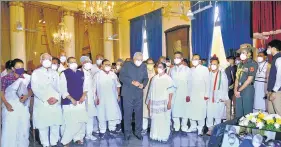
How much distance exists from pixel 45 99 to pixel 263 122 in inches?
112

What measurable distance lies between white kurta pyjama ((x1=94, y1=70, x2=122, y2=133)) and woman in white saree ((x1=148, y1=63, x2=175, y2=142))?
3.05 feet

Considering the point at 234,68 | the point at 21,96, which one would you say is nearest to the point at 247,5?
the point at 234,68

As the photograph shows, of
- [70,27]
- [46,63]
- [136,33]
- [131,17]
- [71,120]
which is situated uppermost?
[131,17]

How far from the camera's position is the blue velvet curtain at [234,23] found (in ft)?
21.2

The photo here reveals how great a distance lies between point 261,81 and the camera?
4.92 m

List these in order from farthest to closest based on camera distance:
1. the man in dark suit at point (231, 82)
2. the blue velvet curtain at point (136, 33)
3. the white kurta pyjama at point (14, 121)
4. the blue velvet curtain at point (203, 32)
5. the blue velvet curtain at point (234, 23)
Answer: the blue velvet curtain at point (136, 33) < the blue velvet curtain at point (203, 32) < the blue velvet curtain at point (234, 23) < the man in dark suit at point (231, 82) < the white kurta pyjama at point (14, 121)

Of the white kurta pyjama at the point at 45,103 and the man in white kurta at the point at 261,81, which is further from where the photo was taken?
the man in white kurta at the point at 261,81

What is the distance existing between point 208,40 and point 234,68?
8.31 ft

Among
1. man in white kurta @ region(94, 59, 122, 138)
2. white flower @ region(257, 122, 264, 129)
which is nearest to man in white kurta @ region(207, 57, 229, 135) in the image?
man in white kurta @ region(94, 59, 122, 138)

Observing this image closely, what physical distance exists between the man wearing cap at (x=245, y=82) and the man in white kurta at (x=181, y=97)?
0.94 meters

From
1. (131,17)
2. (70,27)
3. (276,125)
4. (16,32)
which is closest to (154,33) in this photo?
(131,17)

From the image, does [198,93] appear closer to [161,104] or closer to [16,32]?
[161,104]

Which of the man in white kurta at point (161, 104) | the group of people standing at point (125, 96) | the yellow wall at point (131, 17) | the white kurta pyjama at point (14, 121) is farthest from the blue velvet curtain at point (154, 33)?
the white kurta pyjama at point (14, 121)

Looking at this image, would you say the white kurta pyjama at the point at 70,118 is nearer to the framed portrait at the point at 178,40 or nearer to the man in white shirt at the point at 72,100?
the man in white shirt at the point at 72,100
